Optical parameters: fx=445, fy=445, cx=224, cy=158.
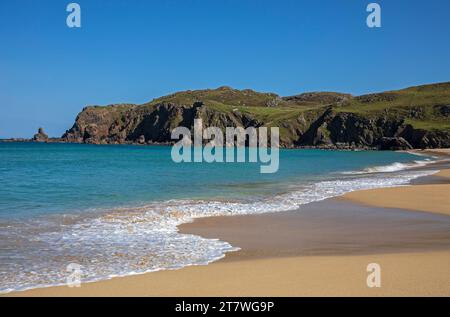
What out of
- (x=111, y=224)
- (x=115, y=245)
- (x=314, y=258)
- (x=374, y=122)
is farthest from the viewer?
(x=374, y=122)

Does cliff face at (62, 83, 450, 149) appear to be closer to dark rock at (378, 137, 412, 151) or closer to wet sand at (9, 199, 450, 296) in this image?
dark rock at (378, 137, 412, 151)

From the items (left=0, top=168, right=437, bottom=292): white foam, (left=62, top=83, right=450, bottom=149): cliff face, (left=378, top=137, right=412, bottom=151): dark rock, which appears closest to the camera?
(left=0, top=168, right=437, bottom=292): white foam

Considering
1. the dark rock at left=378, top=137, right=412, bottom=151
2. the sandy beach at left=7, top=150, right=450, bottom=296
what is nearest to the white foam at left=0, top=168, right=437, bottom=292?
the sandy beach at left=7, top=150, right=450, bottom=296

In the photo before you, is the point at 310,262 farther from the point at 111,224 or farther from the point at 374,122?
the point at 374,122

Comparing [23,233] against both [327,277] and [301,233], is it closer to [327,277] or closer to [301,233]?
[301,233]

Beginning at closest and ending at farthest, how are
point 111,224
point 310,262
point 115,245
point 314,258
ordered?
point 310,262 → point 314,258 → point 115,245 → point 111,224

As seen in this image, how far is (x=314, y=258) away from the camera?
10008 mm

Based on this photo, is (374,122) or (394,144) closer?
(394,144)

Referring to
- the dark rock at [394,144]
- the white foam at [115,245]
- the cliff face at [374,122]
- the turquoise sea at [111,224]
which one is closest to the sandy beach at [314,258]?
the white foam at [115,245]

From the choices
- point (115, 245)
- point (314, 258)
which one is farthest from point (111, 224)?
point (314, 258)

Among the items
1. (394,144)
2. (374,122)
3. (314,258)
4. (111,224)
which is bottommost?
(111,224)

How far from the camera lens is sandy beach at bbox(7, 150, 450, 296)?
25.0 feet

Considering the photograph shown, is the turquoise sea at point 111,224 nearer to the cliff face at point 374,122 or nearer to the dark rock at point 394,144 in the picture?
the dark rock at point 394,144

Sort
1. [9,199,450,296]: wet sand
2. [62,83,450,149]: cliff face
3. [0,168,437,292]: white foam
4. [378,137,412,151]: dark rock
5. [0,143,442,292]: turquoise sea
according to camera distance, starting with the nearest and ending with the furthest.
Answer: [9,199,450,296]: wet sand < [0,168,437,292]: white foam < [0,143,442,292]: turquoise sea < [378,137,412,151]: dark rock < [62,83,450,149]: cliff face
